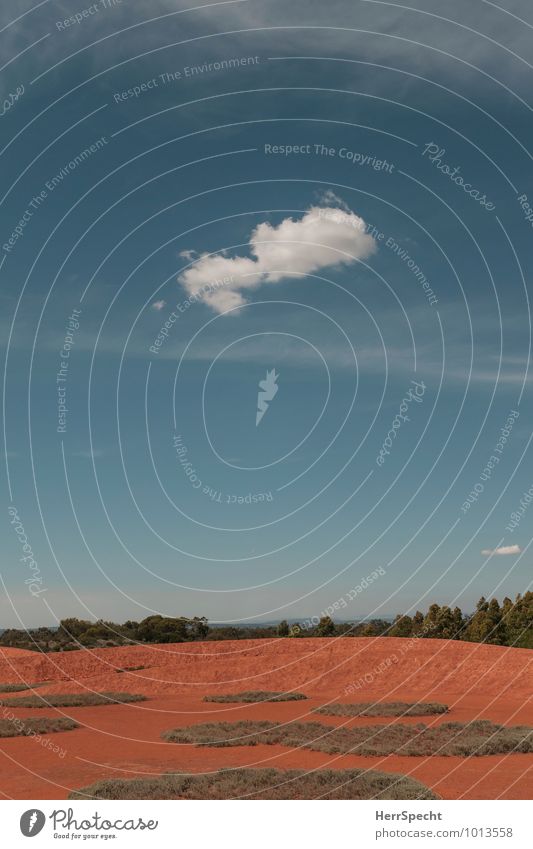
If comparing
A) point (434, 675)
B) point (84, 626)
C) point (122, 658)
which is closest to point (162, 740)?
point (434, 675)

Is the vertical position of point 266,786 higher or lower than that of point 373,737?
higher

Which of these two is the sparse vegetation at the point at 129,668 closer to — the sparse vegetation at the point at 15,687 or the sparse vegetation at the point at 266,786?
the sparse vegetation at the point at 15,687

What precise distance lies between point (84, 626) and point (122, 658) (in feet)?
65.0

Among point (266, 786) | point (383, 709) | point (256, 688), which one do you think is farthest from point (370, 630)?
point (266, 786)

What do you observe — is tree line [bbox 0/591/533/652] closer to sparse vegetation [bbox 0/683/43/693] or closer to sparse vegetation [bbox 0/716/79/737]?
sparse vegetation [bbox 0/683/43/693]

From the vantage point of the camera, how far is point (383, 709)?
40219mm

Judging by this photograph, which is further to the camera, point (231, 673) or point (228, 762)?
point (231, 673)

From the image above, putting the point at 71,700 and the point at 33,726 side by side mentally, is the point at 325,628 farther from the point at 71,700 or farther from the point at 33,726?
the point at 33,726

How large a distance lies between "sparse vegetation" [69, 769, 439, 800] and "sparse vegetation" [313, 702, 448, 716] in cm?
1861

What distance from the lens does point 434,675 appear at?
177 feet

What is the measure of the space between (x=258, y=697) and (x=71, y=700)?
1256cm

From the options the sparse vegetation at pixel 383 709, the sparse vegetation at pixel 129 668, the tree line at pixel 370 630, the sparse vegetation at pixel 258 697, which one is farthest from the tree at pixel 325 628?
the sparse vegetation at pixel 383 709

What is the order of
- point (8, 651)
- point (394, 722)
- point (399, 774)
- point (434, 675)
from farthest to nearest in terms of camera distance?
point (8, 651) → point (434, 675) → point (394, 722) → point (399, 774)
